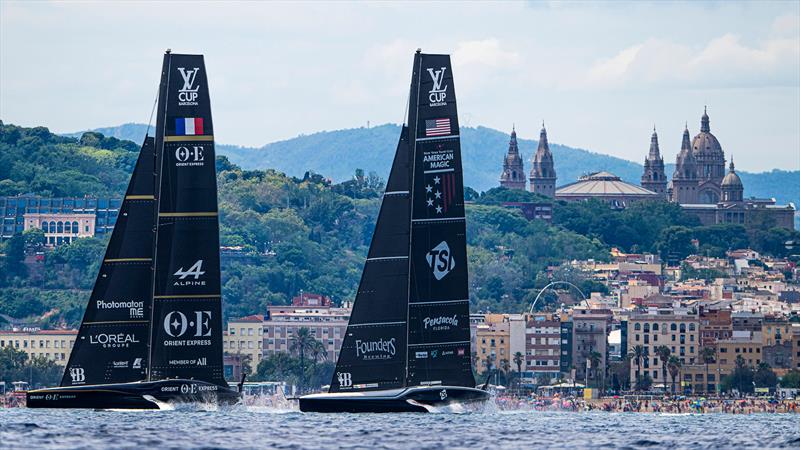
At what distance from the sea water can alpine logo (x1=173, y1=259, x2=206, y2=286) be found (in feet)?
11.6

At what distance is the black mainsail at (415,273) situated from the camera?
218 feet

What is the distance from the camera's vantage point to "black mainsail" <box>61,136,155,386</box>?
2589 inches

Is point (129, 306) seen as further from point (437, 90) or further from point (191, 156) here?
point (437, 90)

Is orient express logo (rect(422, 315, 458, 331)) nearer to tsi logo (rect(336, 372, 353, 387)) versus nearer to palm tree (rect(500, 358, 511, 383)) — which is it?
tsi logo (rect(336, 372, 353, 387))

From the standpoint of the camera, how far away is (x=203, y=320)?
66375 mm

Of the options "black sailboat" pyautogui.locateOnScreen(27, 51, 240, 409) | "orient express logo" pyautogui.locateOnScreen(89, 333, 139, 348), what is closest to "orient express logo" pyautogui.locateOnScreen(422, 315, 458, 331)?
"black sailboat" pyautogui.locateOnScreen(27, 51, 240, 409)

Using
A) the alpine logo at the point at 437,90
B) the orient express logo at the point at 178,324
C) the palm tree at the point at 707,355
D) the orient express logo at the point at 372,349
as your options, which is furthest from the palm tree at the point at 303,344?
the alpine logo at the point at 437,90

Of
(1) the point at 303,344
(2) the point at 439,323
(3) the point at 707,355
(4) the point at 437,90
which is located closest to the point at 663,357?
(3) the point at 707,355

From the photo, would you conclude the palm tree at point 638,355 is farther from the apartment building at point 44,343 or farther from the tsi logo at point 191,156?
the tsi logo at point 191,156

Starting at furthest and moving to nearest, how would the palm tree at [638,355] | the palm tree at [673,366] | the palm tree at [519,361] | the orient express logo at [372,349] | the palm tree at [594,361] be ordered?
the palm tree at [519,361]
the palm tree at [594,361]
the palm tree at [638,355]
the palm tree at [673,366]
the orient express logo at [372,349]

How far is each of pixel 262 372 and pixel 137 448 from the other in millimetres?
102435

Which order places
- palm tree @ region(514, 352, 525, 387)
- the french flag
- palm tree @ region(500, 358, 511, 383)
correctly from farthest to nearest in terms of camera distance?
palm tree @ region(514, 352, 525, 387), palm tree @ region(500, 358, 511, 383), the french flag

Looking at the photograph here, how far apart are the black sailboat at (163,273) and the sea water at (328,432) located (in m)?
0.95

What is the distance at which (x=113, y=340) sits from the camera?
6588 centimetres
